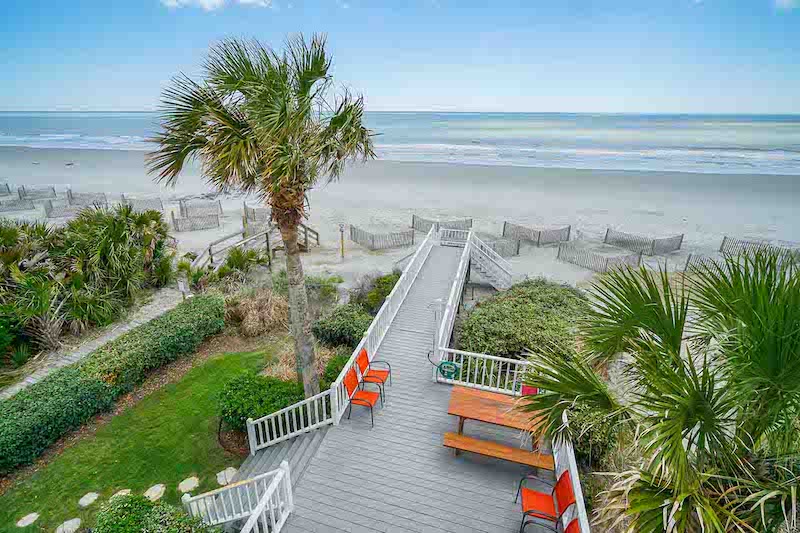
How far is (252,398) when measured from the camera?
808 centimetres

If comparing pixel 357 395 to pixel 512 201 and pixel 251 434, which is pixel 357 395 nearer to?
pixel 251 434

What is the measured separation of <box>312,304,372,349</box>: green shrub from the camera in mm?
11422

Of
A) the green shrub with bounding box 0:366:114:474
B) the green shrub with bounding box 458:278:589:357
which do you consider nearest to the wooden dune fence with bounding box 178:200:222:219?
the green shrub with bounding box 0:366:114:474

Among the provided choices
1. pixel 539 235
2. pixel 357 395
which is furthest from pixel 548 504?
pixel 539 235

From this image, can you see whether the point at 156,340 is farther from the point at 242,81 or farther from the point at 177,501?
the point at 242,81

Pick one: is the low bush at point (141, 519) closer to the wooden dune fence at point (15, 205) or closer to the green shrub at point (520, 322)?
the green shrub at point (520, 322)

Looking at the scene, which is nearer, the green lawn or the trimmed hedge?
the green lawn

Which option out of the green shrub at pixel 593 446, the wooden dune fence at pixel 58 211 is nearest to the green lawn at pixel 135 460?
the green shrub at pixel 593 446

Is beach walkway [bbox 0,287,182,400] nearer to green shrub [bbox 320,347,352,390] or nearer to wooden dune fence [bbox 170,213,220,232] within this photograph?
green shrub [bbox 320,347,352,390]

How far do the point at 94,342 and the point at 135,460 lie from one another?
17.9 ft

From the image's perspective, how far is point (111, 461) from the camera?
313 inches

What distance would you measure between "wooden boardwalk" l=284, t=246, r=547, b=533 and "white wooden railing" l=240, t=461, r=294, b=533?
0.57ft

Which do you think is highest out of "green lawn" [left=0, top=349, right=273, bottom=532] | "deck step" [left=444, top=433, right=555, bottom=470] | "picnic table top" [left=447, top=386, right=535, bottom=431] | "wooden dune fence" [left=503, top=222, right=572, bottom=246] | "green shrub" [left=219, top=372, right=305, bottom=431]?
"wooden dune fence" [left=503, top=222, right=572, bottom=246]

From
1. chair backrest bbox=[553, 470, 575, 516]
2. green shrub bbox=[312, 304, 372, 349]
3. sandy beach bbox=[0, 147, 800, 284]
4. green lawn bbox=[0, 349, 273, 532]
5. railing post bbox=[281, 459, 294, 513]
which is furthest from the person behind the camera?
sandy beach bbox=[0, 147, 800, 284]
